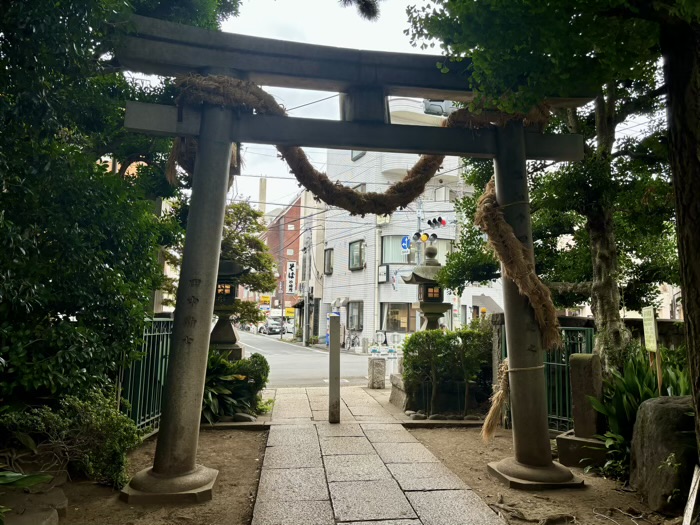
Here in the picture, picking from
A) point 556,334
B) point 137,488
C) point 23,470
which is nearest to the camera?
point 23,470

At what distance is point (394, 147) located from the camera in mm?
5410

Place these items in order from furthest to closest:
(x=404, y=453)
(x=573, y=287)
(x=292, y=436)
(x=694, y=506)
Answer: (x=573, y=287) → (x=292, y=436) → (x=404, y=453) → (x=694, y=506)

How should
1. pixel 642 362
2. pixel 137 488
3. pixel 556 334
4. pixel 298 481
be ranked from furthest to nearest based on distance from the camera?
pixel 642 362
pixel 556 334
pixel 298 481
pixel 137 488

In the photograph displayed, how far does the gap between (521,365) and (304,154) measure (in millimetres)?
3127

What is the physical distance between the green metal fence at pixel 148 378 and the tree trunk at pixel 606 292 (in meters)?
5.52

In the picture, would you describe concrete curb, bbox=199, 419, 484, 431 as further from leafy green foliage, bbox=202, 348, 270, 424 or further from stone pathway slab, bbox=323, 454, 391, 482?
stone pathway slab, bbox=323, 454, 391, 482

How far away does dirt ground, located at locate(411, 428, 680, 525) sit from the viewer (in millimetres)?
4102

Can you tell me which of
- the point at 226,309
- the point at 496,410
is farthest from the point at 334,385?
the point at 226,309

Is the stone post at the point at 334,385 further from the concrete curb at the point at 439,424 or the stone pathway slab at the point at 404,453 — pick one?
the stone pathway slab at the point at 404,453

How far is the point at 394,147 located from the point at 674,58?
2.70m

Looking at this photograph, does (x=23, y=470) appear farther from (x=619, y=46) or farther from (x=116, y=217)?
(x=619, y=46)

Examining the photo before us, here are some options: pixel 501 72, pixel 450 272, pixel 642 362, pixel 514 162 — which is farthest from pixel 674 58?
pixel 450 272

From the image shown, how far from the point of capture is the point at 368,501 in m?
4.31

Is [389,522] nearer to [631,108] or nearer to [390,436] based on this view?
[390,436]
